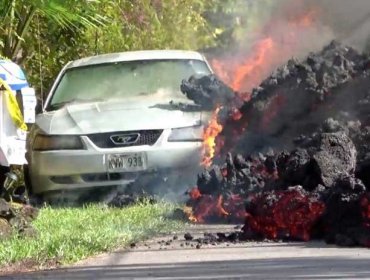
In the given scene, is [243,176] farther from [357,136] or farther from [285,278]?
[285,278]

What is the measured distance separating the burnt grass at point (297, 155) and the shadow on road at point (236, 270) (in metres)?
0.86

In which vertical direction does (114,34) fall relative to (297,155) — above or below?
above

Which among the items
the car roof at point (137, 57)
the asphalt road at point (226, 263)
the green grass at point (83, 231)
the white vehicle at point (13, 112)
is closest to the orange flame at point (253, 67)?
the car roof at point (137, 57)

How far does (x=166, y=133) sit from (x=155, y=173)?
0.40 meters

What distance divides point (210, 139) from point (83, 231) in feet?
9.85

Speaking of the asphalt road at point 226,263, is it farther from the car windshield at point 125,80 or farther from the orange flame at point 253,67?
the orange flame at point 253,67

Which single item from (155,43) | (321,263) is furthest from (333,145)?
(155,43)

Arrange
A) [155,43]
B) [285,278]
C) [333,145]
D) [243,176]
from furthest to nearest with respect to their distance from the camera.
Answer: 1. [155,43]
2. [243,176]
3. [333,145]
4. [285,278]

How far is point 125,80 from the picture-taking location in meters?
13.6

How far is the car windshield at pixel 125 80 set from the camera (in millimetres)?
13430

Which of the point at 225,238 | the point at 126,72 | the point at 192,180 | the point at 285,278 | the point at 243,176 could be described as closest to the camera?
the point at 285,278

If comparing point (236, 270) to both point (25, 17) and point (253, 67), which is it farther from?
point (25, 17)

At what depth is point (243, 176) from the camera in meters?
10.9

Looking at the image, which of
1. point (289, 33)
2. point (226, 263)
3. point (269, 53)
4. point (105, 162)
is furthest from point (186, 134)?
point (226, 263)
